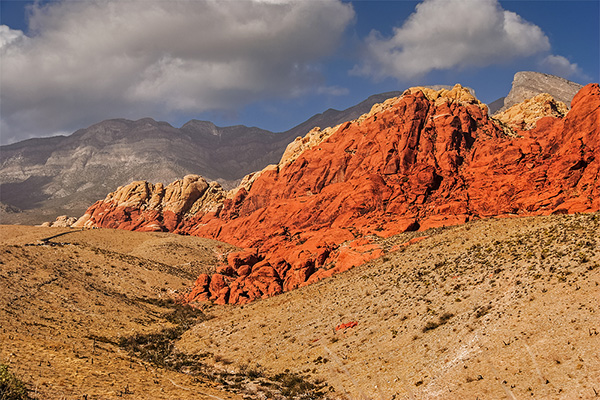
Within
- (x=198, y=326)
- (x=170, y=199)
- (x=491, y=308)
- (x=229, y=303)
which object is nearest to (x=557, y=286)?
(x=491, y=308)

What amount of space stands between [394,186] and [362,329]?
50200 millimetres

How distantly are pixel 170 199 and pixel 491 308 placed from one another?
13235 centimetres

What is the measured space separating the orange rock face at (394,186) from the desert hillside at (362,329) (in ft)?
30.2

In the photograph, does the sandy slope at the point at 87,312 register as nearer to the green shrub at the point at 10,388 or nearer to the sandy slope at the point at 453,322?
the green shrub at the point at 10,388

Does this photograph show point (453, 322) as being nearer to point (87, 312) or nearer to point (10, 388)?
point (10, 388)

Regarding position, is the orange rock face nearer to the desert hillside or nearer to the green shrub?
the desert hillside

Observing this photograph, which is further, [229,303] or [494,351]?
[229,303]

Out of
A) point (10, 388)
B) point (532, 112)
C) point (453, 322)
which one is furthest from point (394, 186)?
point (10, 388)

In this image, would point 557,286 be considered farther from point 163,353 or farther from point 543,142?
point 543,142

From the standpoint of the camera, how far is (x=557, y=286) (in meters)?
24.5

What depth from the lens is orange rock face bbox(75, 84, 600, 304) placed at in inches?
2354

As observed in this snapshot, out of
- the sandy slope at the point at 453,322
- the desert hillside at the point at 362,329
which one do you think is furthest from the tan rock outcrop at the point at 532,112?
the sandy slope at the point at 453,322

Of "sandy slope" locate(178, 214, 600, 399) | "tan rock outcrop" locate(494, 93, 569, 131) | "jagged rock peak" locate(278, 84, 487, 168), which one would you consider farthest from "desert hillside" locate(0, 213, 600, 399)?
"tan rock outcrop" locate(494, 93, 569, 131)

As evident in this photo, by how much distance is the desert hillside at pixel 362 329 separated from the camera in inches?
780
